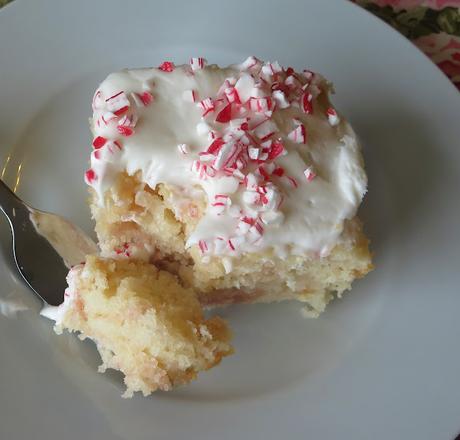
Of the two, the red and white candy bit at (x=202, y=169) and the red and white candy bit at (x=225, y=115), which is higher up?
the red and white candy bit at (x=225, y=115)

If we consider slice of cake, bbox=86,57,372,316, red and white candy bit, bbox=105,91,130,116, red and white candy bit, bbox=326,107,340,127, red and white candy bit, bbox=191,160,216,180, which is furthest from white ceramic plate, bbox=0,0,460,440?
red and white candy bit, bbox=191,160,216,180

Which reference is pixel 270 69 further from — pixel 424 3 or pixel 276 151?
pixel 424 3

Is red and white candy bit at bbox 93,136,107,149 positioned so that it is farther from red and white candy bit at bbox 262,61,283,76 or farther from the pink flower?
the pink flower

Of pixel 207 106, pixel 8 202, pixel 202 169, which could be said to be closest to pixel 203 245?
pixel 202 169

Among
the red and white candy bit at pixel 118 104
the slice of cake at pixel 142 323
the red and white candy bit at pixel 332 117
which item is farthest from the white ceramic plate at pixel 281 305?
the red and white candy bit at pixel 118 104

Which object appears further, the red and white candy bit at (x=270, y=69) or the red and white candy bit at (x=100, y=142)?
the red and white candy bit at (x=270, y=69)

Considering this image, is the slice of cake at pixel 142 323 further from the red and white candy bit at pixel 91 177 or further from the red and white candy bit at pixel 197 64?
the red and white candy bit at pixel 197 64
